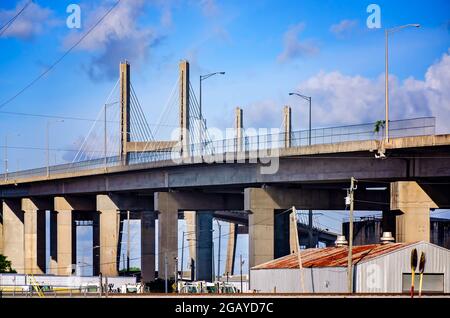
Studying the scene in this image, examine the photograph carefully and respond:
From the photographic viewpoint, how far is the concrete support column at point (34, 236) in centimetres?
15025

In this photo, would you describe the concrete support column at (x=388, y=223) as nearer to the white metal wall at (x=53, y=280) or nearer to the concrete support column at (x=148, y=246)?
the white metal wall at (x=53, y=280)

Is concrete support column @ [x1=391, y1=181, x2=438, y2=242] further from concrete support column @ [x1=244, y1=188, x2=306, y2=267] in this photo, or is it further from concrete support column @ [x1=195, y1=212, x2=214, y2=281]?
concrete support column @ [x1=195, y1=212, x2=214, y2=281]

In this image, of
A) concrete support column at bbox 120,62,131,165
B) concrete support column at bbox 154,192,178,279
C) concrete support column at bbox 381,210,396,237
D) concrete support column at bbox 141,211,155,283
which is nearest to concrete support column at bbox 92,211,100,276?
concrete support column at bbox 120,62,131,165

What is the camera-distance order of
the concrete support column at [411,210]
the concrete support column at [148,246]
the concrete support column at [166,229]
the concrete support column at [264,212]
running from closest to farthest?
the concrete support column at [411,210] < the concrete support column at [264,212] < the concrete support column at [166,229] < the concrete support column at [148,246]

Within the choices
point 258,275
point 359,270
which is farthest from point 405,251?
point 258,275

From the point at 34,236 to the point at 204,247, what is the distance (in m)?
32.5

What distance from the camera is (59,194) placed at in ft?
434

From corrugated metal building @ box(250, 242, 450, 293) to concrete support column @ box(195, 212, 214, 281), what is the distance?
61014 mm

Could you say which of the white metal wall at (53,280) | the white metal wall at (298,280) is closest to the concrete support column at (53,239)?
the white metal wall at (53,280)

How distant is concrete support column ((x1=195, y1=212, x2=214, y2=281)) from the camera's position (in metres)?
131

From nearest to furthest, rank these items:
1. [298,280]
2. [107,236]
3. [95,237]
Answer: [298,280], [107,236], [95,237]

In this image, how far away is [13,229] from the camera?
161875 millimetres

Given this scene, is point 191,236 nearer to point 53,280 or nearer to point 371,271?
point 53,280

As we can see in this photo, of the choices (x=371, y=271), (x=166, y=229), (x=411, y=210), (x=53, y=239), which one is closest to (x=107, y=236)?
(x=166, y=229)
